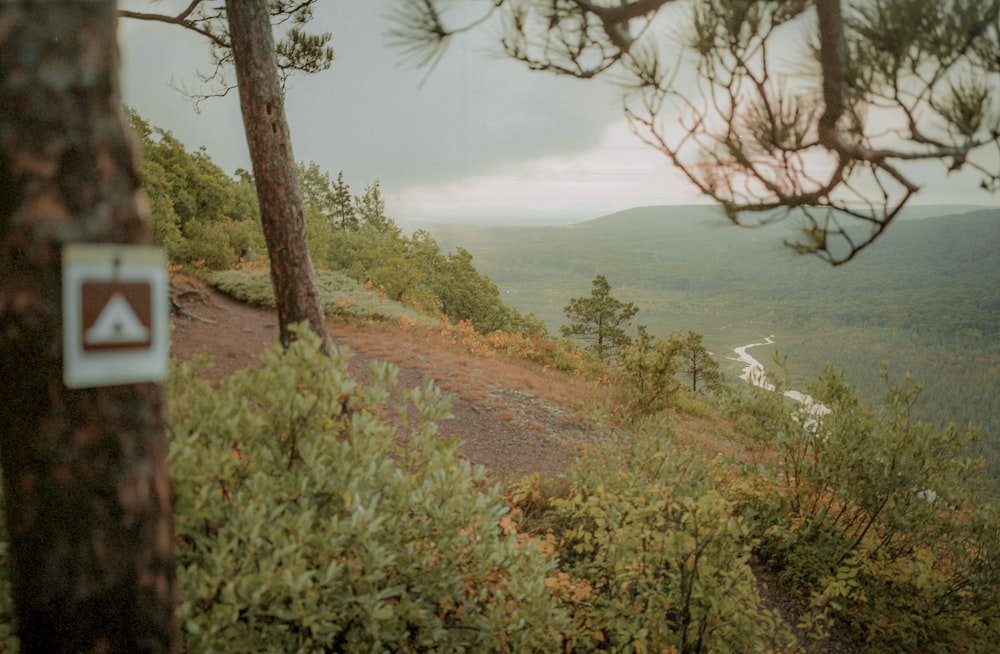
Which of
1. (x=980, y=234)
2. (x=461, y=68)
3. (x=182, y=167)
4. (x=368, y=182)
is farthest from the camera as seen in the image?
(x=980, y=234)

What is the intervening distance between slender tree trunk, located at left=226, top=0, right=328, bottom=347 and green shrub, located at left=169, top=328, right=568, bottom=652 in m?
2.22

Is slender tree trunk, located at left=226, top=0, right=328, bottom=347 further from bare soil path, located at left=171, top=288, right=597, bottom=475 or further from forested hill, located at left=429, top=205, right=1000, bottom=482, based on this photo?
forested hill, located at left=429, top=205, right=1000, bottom=482

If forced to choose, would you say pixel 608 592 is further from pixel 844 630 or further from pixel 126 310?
pixel 126 310

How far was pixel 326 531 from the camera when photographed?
78.1 inches

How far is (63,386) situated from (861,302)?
163 metres

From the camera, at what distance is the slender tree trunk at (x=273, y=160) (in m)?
4.30

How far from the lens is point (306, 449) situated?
202 centimetres

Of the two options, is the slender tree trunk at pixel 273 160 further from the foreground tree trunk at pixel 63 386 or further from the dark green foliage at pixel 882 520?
the dark green foliage at pixel 882 520

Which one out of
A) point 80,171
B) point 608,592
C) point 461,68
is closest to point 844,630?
point 608,592

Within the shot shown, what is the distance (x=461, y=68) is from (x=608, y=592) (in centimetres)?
391

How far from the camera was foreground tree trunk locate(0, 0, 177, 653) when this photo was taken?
3.60ft

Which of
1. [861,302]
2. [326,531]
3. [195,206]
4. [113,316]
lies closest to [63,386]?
[113,316]

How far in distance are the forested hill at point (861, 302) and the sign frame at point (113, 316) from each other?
69.2 meters

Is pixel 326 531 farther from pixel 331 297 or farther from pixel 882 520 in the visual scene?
pixel 331 297
